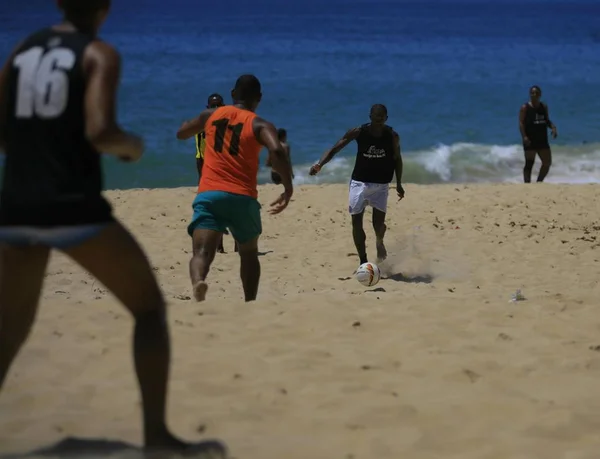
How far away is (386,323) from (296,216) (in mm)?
7545

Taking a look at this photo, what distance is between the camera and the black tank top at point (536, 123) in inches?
653

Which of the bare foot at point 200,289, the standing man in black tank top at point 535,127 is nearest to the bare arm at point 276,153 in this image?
the bare foot at point 200,289

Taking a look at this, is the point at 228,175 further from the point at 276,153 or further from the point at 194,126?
the point at 276,153

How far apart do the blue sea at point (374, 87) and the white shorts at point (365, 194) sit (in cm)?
1081

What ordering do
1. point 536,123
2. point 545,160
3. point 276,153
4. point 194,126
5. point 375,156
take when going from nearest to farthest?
1. point 276,153
2. point 194,126
3. point 375,156
4. point 536,123
5. point 545,160

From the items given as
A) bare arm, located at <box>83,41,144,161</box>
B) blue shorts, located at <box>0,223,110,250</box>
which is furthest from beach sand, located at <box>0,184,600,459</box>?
bare arm, located at <box>83,41,144,161</box>

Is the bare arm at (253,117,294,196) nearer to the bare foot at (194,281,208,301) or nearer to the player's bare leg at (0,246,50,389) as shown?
the bare foot at (194,281,208,301)

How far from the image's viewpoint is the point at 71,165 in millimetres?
3619

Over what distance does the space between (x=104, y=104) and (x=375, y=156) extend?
6539 millimetres

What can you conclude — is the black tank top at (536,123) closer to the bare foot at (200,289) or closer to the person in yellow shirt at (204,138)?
the person in yellow shirt at (204,138)

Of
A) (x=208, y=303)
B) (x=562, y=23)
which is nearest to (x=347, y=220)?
(x=208, y=303)

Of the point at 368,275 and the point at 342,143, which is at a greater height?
the point at 342,143

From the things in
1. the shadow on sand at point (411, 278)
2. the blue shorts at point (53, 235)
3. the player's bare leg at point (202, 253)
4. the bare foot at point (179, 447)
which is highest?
the blue shorts at point (53, 235)

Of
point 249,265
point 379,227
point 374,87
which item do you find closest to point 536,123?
point 379,227
